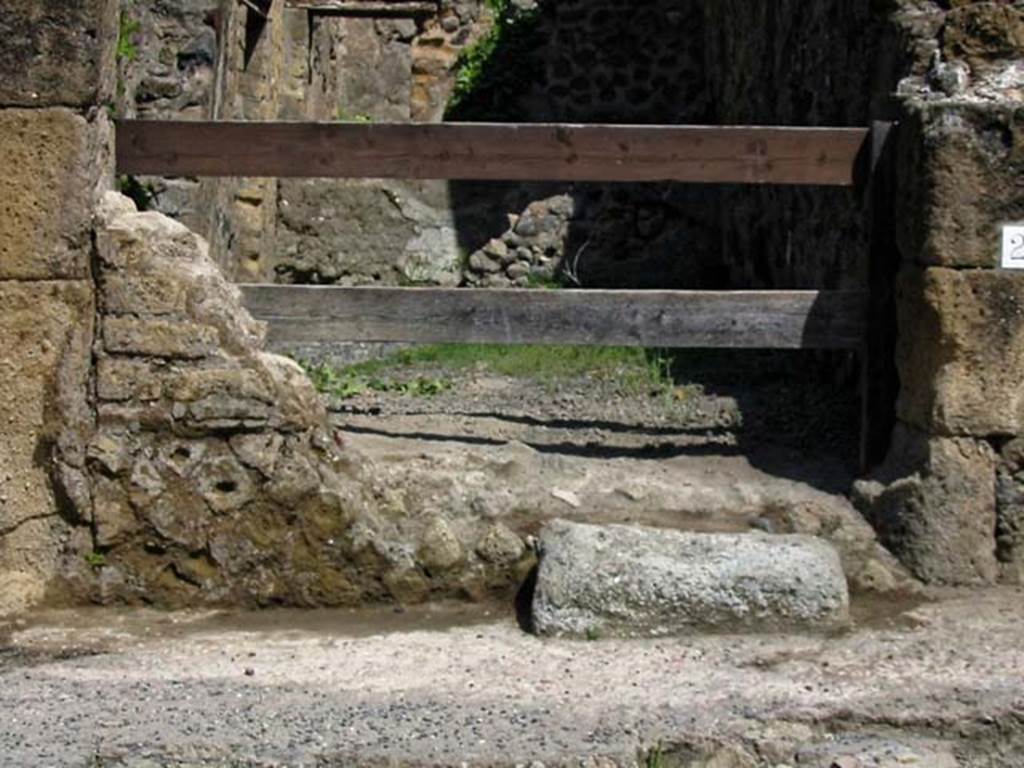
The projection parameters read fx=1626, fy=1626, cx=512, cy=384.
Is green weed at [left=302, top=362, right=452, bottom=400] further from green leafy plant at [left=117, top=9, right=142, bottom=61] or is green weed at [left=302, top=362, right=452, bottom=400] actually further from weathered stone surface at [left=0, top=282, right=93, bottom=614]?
weathered stone surface at [left=0, top=282, right=93, bottom=614]

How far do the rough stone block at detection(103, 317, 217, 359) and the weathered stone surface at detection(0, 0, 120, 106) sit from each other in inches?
27.3

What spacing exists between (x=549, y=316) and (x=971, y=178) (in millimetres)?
1417

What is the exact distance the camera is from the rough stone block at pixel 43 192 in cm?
495

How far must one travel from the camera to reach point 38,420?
5.03 meters

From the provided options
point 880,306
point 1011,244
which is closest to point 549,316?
point 880,306

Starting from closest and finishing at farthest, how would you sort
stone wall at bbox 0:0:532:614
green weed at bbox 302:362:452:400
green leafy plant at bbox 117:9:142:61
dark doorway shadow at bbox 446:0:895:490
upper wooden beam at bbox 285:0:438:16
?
stone wall at bbox 0:0:532:614, green leafy plant at bbox 117:9:142:61, green weed at bbox 302:362:452:400, dark doorway shadow at bbox 446:0:895:490, upper wooden beam at bbox 285:0:438:16

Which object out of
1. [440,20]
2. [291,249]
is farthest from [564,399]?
[440,20]

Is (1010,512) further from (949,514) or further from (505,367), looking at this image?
(505,367)

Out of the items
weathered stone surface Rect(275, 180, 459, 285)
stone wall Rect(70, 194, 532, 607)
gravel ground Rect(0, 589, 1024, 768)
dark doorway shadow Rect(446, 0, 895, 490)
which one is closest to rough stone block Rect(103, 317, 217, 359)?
stone wall Rect(70, 194, 532, 607)

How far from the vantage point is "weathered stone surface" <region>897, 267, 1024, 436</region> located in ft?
16.7

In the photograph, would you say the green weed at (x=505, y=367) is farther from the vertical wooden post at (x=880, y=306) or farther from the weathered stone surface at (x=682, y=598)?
the weathered stone surface at (x=682, y=598)

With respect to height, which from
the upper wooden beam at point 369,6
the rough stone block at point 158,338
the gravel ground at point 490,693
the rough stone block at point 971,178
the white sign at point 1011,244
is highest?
the upper wooden beam at point 369,6

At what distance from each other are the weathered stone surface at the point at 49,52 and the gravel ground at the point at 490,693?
1.60 meters

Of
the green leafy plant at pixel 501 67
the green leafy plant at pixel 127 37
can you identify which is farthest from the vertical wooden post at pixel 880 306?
the green leafy plant at pixel 501 67
